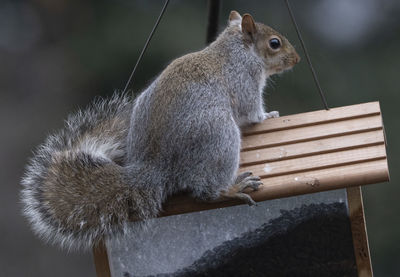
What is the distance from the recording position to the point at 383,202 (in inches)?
222

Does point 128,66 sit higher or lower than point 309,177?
higher

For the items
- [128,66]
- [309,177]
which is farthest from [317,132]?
[128,66]

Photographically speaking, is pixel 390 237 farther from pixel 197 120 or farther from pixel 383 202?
pixel 197 120

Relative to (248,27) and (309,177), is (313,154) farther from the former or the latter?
(248,27)

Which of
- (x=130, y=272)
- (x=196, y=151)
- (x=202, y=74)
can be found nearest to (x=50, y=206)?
(x=130, y=272)

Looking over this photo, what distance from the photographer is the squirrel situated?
224cm

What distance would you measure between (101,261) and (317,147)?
77 centimetres

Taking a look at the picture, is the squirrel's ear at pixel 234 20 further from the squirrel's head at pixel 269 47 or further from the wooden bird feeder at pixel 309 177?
the wooden bird feeder at pixel 309 177

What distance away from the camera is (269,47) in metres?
2.80

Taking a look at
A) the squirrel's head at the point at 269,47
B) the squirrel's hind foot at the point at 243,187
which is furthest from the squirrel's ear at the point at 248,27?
the squirrel's hind foot at the point at 243,187

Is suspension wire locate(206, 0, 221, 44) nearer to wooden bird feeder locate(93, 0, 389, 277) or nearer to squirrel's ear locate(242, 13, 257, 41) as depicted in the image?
squirrel's ear locate(242, 13, 257, 41)

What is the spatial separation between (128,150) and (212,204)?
0.41m

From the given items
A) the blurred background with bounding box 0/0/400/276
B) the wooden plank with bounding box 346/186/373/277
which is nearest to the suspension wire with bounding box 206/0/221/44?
the wooden plank with bounding box 346/186/373/277

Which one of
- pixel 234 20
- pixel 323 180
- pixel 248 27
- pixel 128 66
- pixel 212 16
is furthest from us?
pixel 128 66
